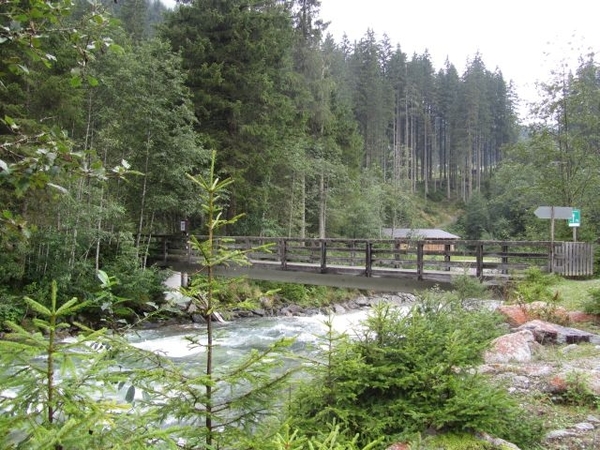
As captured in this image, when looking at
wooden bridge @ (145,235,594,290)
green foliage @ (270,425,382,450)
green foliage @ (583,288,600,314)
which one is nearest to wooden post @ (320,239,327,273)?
wooden bridge @ (145,235,594,290)

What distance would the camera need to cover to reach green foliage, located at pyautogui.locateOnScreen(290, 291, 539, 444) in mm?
3322

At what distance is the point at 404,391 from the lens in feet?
11.9

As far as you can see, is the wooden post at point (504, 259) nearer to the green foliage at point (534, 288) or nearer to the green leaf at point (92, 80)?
the green foliage at point (534, 288)

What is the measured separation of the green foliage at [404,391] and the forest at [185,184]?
0.02m

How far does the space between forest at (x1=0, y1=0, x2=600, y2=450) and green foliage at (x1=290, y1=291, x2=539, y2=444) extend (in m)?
0.02

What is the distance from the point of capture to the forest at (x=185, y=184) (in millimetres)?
1795

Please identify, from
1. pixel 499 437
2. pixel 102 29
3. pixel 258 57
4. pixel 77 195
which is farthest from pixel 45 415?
pixel 258 57

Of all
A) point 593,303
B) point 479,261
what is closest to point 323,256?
point 479,261

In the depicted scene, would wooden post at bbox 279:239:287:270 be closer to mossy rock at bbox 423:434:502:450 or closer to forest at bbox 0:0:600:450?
forest at bbox 0:0:600:450

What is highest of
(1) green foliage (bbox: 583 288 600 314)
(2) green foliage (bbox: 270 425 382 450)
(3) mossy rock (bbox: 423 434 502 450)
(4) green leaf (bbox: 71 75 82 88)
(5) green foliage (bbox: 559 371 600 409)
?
(4) green leaf (bbox: 71 75 82 88)

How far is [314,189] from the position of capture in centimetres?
2748

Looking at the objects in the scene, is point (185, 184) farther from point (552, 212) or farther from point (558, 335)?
point (558, 335)

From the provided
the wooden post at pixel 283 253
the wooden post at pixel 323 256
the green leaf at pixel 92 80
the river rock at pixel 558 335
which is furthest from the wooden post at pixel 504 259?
the green leaf at pixel 92 80

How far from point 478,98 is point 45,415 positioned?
6328 centimetres
